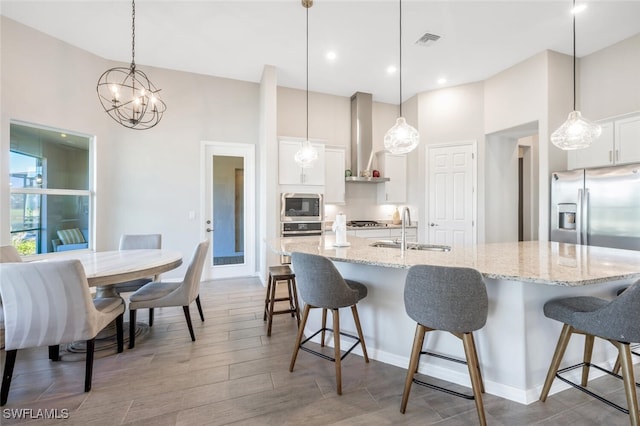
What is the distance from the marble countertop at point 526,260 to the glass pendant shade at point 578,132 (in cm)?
95

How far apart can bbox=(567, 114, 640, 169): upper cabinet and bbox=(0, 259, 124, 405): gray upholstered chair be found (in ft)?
17.6

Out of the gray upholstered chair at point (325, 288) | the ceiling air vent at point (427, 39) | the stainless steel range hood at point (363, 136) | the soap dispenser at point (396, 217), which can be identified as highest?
the ceiling air vent at point (427, 39)

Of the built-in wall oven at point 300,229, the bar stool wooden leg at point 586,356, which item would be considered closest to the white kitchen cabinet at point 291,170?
the built-in wall oven at point 300,229

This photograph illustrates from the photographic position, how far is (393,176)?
5367 millimetres

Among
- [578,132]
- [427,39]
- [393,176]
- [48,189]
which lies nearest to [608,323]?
[578,132]

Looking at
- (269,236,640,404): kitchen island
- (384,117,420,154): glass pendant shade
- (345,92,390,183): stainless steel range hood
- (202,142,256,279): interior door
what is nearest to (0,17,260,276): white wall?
(202,142,256,279): interior door

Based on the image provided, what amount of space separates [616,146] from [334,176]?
3627 millimetres

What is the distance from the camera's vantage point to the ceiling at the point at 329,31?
3.01m

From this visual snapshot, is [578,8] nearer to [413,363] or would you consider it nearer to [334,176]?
[334,176]

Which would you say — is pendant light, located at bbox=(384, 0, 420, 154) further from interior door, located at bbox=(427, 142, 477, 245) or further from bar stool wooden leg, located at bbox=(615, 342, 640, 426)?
interior door, located at bbox=(427, 142, 477, 245)

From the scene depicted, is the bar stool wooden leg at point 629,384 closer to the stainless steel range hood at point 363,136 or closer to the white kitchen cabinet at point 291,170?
the white kitchen cabinet at point 291,170

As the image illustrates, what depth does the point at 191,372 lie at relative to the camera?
2119mm

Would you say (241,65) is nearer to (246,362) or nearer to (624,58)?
(246,362)

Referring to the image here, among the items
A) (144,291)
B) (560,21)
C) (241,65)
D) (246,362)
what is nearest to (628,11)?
(560,21)
